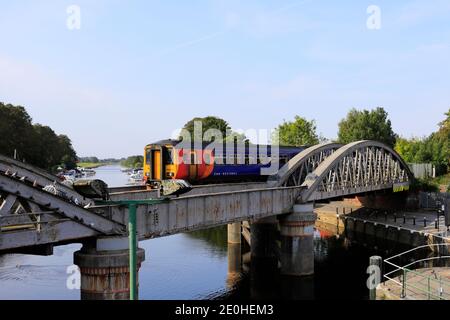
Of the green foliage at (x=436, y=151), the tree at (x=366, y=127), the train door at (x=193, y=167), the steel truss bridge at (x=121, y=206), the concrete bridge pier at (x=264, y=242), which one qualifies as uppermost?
the tree at (x=366, y=127)

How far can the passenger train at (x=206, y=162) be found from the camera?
33.4 meters

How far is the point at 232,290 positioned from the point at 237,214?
21.7 ft

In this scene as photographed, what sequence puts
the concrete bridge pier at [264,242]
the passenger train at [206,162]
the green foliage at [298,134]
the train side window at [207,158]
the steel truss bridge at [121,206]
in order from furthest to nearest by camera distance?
the green foliage at [298,134]
the concrete bridge pier at [264,242]
the train side window at [207,158]
the passenger train at [206,162]
the steel truss bridge at [121,206]

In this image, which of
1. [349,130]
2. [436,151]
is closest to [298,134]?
[349,130]

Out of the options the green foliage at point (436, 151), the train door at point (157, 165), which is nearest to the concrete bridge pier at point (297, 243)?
the train door at point (157, 165)

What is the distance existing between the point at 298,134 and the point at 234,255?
62276mm

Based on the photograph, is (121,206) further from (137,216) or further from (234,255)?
(234,255)

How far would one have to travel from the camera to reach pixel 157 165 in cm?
3412

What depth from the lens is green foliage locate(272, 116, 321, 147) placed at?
98.6m

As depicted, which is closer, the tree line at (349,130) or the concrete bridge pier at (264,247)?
the concrete bridge pier at (264,247)

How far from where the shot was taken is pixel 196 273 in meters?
33.5

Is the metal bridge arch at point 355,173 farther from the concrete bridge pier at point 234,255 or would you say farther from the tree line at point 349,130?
the tree line at point 349,130
